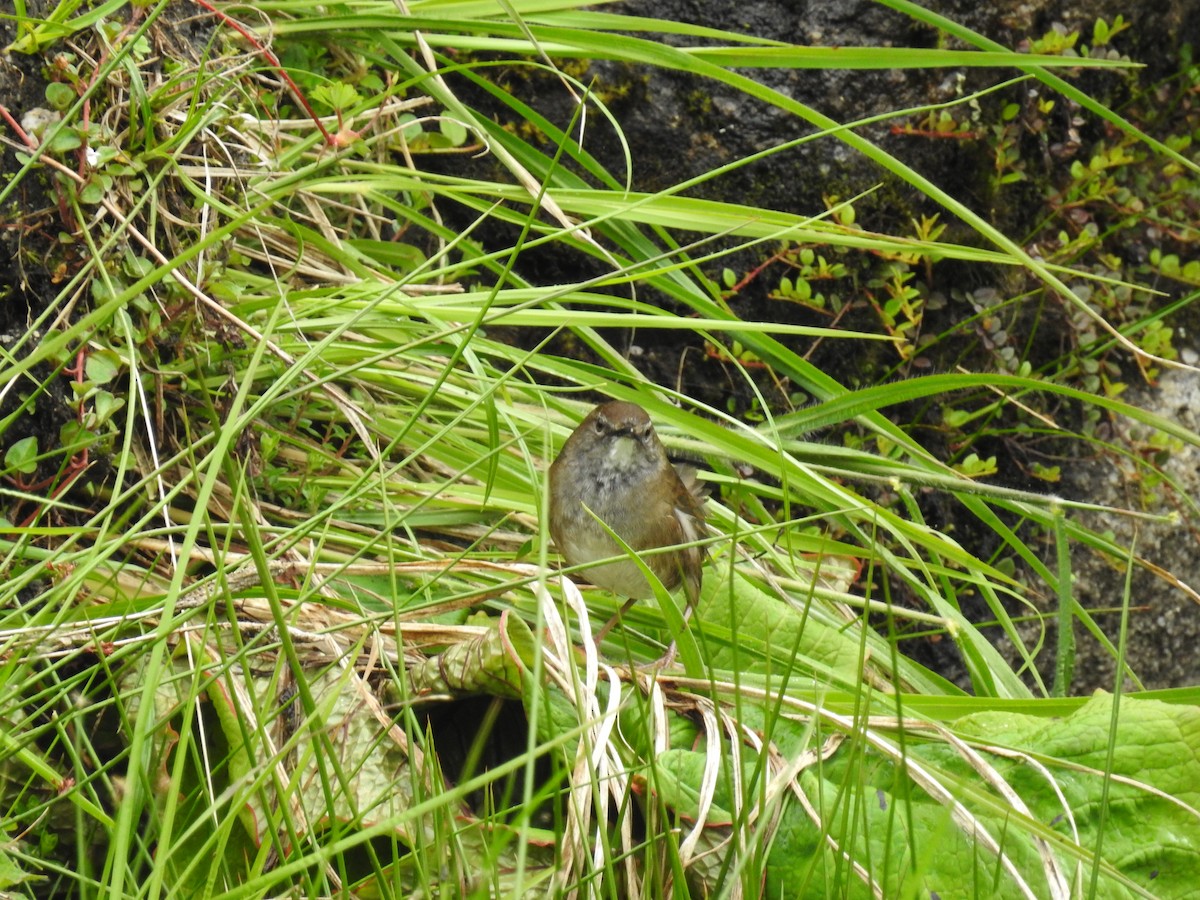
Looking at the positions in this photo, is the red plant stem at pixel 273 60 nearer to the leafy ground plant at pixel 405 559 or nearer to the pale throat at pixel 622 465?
the leafy ground plant at pixel 405 559

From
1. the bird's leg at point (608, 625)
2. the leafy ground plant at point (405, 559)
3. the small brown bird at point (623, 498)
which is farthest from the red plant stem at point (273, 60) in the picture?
the bird's leg at point (608, 625)

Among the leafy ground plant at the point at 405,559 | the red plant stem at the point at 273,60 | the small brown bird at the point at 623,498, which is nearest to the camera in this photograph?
the leafy ground plant at the point at 405,559

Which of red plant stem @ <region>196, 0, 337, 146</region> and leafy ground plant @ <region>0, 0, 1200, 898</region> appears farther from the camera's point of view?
red plant stem @ <region>196, 0, 337, 146</region>

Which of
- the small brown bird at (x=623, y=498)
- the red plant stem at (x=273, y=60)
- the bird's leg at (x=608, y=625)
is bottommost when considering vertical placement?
the bird's leg at (x=608, y=625)

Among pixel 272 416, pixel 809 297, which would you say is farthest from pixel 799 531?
pixel 272 416

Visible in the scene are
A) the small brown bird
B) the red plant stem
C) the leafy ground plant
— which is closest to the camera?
the leafy ground plant

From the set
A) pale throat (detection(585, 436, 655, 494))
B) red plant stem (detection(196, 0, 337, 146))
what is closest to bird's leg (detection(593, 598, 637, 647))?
pale throat (detection(585, 436, 655, 494))

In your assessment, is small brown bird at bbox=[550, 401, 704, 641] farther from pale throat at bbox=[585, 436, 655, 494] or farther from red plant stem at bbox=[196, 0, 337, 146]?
red plant stem at bbox=[196, 0, 337, 146]
